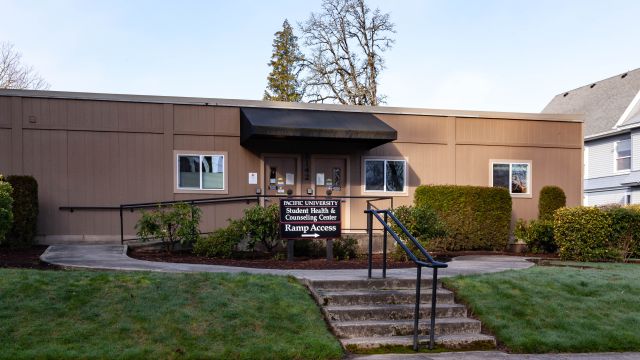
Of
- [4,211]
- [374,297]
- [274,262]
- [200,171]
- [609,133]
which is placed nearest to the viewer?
[374,297]

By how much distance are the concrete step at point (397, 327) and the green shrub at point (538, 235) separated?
940cm

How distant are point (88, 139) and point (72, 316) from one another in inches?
356

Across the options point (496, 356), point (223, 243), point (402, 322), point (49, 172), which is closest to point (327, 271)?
point (402, 322)

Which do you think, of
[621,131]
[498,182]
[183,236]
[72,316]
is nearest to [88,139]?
[183,236]

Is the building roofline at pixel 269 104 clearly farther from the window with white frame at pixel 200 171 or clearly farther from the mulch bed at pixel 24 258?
the mulch bed at pixel 24 258

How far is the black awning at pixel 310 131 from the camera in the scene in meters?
14.9

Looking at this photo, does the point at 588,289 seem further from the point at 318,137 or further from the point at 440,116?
the point at 440,116

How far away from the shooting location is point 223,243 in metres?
12.8

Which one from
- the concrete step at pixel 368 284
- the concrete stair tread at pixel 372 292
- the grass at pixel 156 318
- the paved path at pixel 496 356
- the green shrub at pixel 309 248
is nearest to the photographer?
the grass at pixel 156 318

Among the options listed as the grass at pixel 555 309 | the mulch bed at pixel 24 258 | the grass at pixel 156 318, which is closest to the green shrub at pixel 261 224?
the mulch bed at pixel 24 258

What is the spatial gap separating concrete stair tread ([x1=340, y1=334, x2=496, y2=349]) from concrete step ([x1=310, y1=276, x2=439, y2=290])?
1.26 metres

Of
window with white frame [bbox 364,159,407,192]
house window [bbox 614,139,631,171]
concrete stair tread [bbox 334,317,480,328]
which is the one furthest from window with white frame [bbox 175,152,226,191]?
house window [bbox 614,139,631,171]

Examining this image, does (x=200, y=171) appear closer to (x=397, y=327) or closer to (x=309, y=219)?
(x=309, y=219)

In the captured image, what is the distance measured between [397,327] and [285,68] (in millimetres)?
35535
